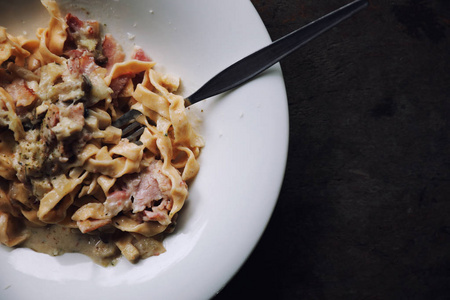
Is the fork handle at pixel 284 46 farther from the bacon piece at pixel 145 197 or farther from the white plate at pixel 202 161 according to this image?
the bacon piece at pixel 145 197

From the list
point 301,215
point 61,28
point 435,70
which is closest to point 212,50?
point 61,28

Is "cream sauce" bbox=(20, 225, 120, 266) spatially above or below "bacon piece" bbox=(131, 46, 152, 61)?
below

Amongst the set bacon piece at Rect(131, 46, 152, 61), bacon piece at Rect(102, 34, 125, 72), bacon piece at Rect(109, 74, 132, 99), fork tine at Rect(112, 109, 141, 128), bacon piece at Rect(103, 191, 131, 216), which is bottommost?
bacon piece at Rect(103, 191, 131, 216)

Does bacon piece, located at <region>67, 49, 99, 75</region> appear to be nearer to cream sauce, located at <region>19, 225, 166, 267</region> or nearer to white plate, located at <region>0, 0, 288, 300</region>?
white plate, located at <region>0, 0, 288, 300</region>

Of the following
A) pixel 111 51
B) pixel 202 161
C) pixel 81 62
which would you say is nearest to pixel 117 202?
pixel 202 161

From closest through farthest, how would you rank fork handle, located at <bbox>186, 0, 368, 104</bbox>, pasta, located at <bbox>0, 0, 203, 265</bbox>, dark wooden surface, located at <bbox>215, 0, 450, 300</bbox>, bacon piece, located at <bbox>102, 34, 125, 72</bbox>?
fork handle, located at <bbox>186, 0, 368, 104</bbox> → pasta, located at <bbox>0, 0, 203, 265</bbox> → bacon piece, located at <bbox>102, 34, 125, 72</bbox> → dark wooden surface, located at <bbox>215, 0, 450, 300</bbox>

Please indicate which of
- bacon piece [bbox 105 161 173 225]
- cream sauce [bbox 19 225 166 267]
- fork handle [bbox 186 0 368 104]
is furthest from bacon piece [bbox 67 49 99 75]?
cream sauce [bbox 19 225 166 267]

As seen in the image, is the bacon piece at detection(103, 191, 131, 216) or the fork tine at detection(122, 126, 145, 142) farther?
the fork tine at detection(122, 126, 145, 142)
